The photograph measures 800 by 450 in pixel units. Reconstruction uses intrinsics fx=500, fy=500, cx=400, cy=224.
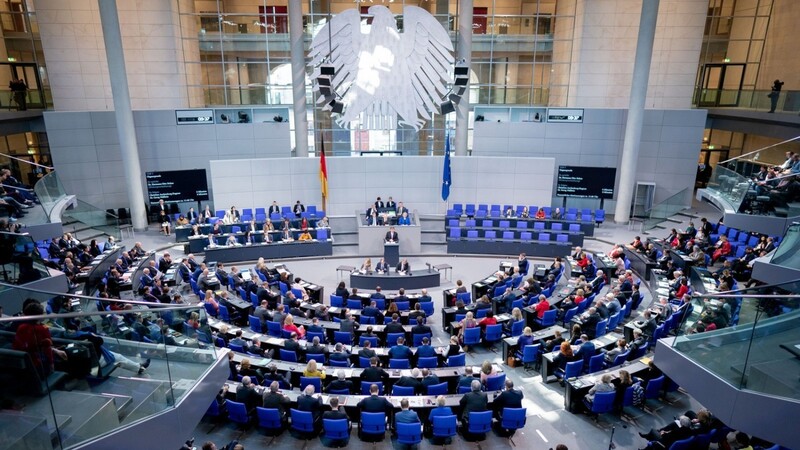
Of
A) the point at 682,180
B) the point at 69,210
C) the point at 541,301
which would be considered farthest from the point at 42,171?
the point at 682,180

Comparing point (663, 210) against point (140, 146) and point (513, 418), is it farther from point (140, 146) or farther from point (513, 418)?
point (140, 146)

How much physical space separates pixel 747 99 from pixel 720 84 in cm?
360

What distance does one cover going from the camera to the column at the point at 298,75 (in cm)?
2114

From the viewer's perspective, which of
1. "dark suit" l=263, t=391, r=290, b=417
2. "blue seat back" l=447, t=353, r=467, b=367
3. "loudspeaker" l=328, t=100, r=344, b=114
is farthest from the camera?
"loudspeaker" l=328, t=100, r=344, b=114

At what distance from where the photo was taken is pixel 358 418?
29.0 feet

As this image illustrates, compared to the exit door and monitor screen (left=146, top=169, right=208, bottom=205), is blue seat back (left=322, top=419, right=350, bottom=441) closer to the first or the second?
monitor screen (left=146, top=169, right=208, bottom=205)

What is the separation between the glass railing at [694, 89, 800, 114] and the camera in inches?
771

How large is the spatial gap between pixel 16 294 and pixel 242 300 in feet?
26.4

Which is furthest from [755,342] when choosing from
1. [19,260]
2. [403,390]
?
[19,260]

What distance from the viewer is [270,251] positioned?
18656mm

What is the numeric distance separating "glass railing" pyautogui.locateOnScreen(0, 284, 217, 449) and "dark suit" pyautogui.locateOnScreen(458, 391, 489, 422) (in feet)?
13.8

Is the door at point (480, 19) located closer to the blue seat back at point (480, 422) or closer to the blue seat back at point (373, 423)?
the blue seat back at point (480, 422)

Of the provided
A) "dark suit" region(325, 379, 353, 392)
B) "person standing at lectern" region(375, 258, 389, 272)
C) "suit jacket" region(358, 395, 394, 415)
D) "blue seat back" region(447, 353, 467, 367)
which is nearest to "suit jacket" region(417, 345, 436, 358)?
"blue seat back" region(447, 353, 467, 367)

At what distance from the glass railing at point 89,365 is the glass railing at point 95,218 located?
1460 centimetres
